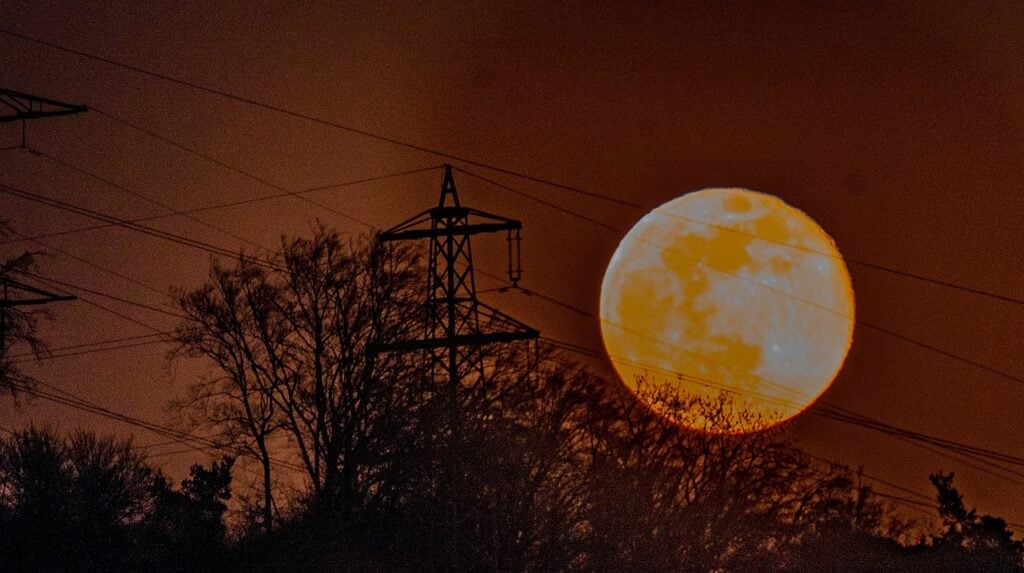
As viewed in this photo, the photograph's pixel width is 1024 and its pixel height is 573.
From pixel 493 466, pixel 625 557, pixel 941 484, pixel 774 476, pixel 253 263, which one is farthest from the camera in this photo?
pixel 941 484

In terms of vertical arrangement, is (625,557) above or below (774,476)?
below

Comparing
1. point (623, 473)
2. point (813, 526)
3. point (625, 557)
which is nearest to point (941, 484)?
point (813, 526)

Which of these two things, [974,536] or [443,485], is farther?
[974,536]

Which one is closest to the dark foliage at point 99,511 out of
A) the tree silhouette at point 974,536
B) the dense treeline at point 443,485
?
the dense treeline at point 443,485

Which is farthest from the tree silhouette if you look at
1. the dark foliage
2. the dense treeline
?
the dark foliage

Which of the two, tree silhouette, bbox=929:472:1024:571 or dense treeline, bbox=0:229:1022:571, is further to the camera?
tree silhouette, bbox=929:472:1024:571

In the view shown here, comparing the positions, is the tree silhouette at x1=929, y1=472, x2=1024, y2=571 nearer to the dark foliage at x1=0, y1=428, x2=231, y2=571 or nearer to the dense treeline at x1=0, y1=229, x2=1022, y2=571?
the dense treeline at x1=0, y1=229, x2=1022, y2=571

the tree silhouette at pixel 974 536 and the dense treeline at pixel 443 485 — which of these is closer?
the dense treeline at pixel 443 485

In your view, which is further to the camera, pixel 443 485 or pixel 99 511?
pixel 99 511

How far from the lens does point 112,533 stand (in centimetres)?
8094

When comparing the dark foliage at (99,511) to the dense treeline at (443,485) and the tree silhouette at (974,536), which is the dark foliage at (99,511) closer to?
the dense treeline at (443,485)

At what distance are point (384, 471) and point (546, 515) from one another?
204 inches

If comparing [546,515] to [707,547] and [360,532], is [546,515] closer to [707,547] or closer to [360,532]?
[360,532]

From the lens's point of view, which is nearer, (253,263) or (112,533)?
(253,263)
